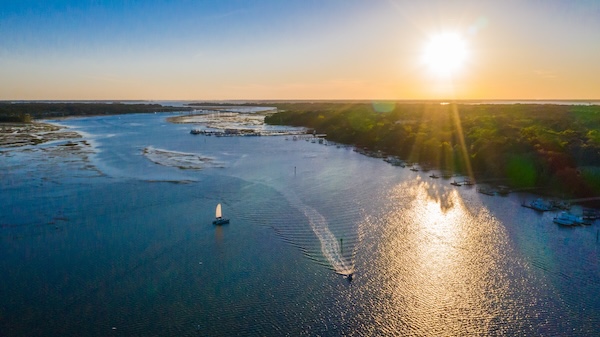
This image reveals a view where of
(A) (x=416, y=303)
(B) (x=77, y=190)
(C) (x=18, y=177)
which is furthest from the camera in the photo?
(C) (x=18, y=177)

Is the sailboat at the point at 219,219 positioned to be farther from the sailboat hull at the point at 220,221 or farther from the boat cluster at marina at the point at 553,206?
the boat cluster at marina at the point at 553,206

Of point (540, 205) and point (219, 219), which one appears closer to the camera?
point (219, 219)

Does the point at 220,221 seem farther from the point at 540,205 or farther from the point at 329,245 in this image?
the point at 540,205

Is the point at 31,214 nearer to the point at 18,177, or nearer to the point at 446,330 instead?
the point at 18,177

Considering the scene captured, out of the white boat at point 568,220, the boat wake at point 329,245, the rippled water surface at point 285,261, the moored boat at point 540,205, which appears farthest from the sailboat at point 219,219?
the moored boat at point 540,205

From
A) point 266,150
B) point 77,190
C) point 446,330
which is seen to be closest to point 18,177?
point 77,190

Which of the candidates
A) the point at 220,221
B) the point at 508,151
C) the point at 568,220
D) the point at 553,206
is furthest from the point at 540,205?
the point at 220,221

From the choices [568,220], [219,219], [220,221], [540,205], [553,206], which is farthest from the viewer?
[553,206]
